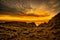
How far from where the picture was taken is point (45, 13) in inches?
82.6

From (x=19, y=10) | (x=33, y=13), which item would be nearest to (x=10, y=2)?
(x=19, y=10)

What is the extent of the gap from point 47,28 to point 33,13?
475 millimetres

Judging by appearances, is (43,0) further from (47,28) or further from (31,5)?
(47,28)

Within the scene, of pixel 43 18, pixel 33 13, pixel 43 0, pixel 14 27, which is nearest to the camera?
pixel 43 0

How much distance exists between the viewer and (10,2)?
1928 millimetres

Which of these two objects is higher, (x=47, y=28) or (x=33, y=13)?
(x=33, y=13)

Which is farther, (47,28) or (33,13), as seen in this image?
(47,28)

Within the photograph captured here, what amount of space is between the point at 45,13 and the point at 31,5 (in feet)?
0.90

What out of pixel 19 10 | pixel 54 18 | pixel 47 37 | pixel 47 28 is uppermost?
pixel 19 10

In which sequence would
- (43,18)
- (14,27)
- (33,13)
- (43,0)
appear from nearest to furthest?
(43,0), (33,13), (43,18), (14,27)

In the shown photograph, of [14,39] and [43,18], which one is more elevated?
[43,18]

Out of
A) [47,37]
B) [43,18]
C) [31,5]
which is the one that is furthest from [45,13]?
[47,37]

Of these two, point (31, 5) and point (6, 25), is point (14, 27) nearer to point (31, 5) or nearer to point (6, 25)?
point (6, 25)

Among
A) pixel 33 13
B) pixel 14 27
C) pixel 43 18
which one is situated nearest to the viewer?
pixel 33 13
